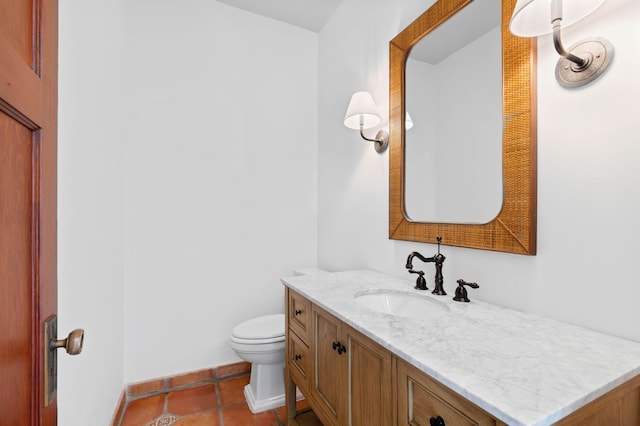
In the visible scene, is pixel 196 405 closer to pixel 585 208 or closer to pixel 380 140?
pixel 380 140

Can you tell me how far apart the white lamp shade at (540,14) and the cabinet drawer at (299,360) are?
148 centimetres

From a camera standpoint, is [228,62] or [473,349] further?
[228,62]

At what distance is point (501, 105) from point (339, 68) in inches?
55.6

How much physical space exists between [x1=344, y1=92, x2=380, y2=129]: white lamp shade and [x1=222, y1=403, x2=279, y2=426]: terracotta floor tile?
5.99 feet

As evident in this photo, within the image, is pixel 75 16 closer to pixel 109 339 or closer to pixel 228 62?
pixel 228 62

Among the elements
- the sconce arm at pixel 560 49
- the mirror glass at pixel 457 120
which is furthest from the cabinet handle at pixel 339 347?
the sconce arm at pixel 560 49

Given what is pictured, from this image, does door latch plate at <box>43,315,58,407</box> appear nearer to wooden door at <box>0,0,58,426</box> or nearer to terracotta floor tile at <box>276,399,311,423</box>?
wooden door at <box>0,0,58,426</box>

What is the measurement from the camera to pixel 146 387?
6.63ft

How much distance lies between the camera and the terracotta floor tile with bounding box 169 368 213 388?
6.86 feet

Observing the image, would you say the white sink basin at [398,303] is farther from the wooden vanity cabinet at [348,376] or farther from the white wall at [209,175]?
the white wall at [209,175]

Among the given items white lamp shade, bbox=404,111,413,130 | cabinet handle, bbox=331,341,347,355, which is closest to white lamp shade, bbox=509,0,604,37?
white lamp shade, bbox=404,111,413,130

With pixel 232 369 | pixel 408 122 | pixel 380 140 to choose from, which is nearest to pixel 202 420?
pixel 232 369

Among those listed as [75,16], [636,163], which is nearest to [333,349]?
[636,163]

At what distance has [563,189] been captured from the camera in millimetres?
990
